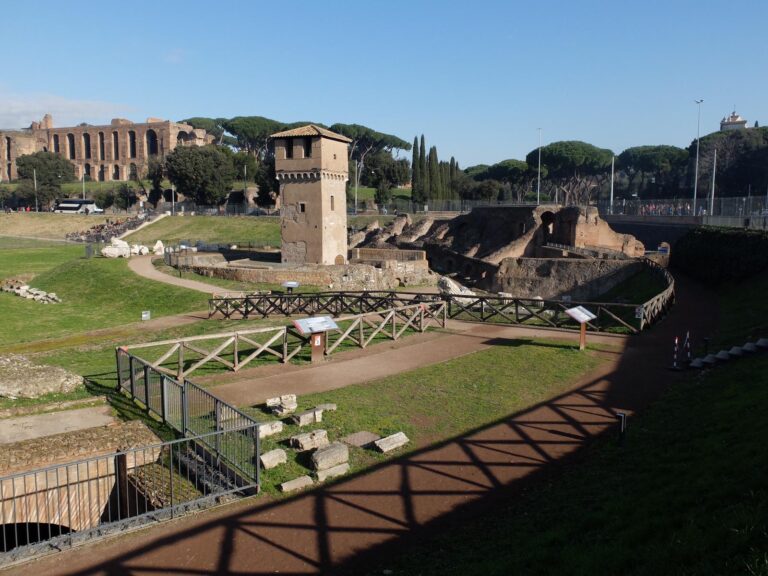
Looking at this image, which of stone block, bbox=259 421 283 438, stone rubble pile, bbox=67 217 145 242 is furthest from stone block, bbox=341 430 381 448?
stone rubble pile, bbox=67 217 145 242

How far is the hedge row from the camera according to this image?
84.1 ft

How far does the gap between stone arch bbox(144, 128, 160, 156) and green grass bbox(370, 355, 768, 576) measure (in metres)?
111

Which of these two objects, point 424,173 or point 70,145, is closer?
point 424,173

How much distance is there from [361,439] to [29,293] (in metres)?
26.0

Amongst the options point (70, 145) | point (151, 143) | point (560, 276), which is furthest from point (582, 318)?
point (70, 145)

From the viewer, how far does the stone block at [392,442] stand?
32.1 feet

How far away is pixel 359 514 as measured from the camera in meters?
7.89

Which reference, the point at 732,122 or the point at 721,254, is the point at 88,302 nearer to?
the point at 721,254

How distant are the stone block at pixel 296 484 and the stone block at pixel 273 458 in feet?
1.73

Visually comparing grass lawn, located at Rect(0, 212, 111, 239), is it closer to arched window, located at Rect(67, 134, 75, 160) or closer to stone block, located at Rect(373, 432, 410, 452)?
arched window, located at Rect(67, 134, 75, 160)

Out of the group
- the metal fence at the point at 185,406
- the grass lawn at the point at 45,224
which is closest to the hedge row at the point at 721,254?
the metal fence at the point at 185,406

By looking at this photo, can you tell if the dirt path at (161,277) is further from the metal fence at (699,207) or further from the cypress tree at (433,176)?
the cypress tree at (433,176)

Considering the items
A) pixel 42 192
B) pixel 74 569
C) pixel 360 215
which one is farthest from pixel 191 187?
pixel 74 569

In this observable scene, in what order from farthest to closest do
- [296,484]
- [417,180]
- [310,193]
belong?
[417,180] → [310,193] → [296,484]
